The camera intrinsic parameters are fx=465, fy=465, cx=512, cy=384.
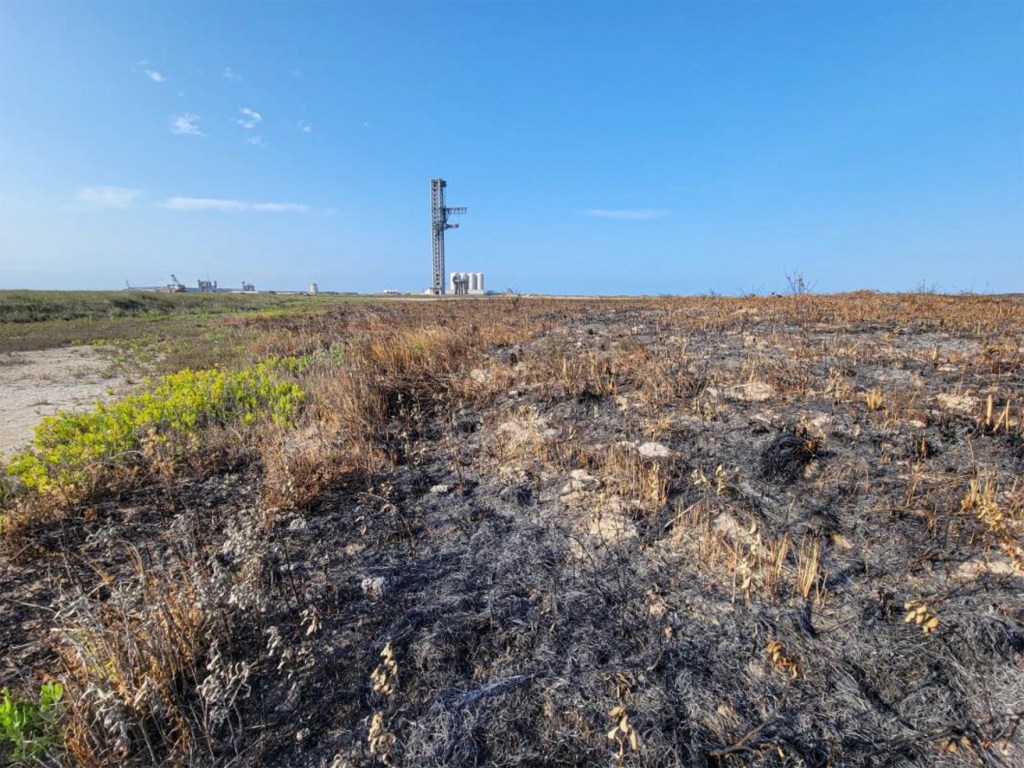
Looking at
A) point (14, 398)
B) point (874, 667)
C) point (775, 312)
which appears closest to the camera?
point (874, 667)

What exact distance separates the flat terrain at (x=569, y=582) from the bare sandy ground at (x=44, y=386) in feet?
9.22

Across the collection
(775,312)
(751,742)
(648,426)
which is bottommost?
(751,742)

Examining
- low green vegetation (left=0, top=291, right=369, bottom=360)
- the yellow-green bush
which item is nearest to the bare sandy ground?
the yellow-green bush

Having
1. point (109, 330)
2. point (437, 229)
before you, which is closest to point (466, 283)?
point (437, 229)

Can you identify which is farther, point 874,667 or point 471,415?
point 471,415

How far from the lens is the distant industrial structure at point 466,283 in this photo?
174 ft

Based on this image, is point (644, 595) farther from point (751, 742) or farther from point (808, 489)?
point (808, 489)

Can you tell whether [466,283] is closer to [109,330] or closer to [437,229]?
[437,229]

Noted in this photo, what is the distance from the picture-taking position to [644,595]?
94.0 inches

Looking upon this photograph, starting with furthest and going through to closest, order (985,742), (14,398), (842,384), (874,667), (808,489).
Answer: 1. (14,398)
2. (842,384)
3. (808,489)
4. (874,667)
5. (985,742)

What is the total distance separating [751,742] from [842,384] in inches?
141

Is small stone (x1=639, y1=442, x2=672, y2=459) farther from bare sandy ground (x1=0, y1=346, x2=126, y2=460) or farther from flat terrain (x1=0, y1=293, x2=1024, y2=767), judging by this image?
bare sandy ground (x1=0, y1=346, x2=126, y2=460)

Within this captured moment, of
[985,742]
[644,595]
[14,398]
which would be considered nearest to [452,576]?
[644,595]

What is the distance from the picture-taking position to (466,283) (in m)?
54.8
